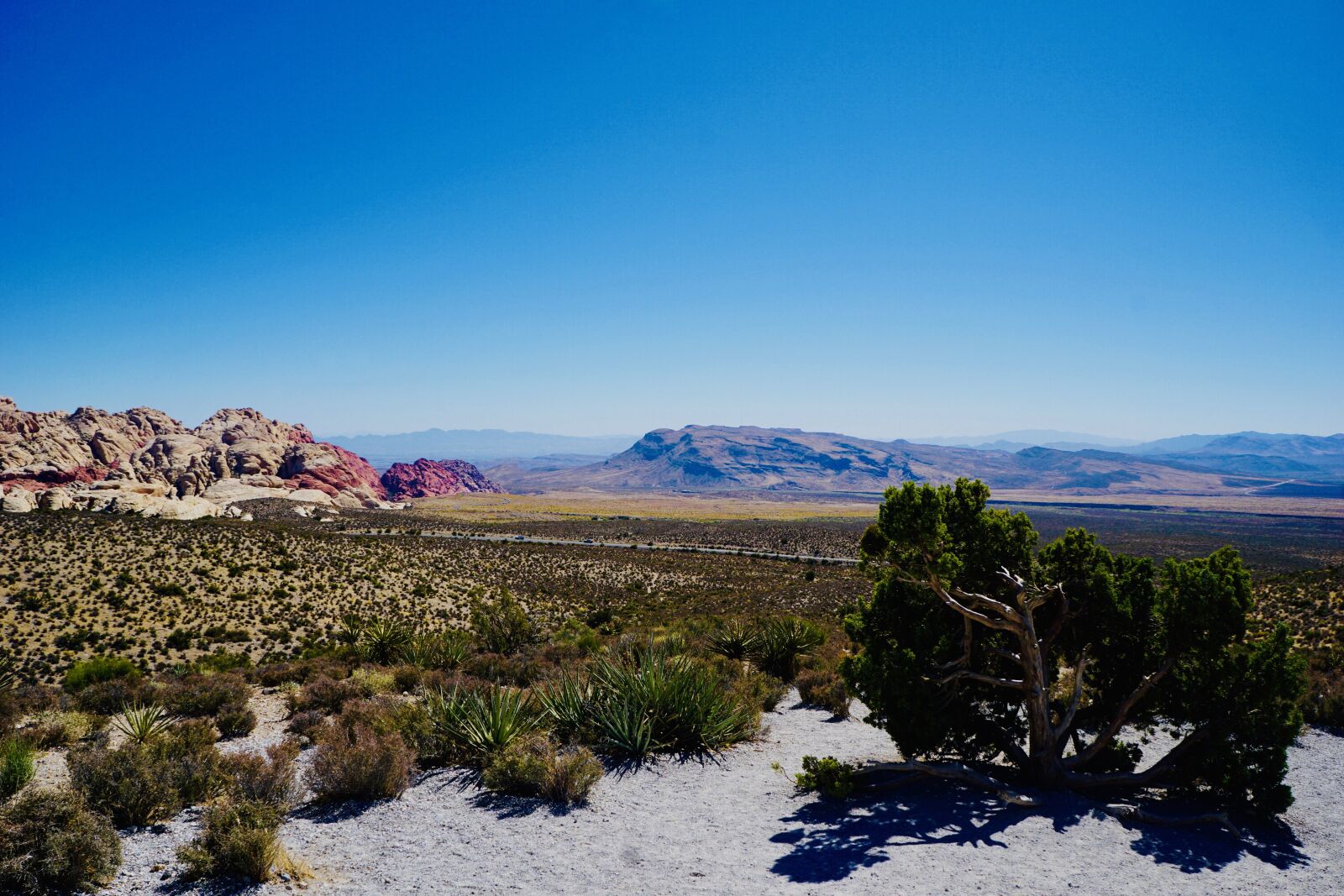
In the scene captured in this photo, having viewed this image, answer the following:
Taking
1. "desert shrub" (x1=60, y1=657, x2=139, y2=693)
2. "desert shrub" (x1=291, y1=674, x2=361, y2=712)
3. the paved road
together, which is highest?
"desert shrub" (x1=291, y1=674, x2=361, y2=712)

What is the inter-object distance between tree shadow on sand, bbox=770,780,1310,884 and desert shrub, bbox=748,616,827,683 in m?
7.64

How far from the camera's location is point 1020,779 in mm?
8992

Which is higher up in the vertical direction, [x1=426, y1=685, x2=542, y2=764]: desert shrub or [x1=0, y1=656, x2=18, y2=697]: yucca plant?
[x1=426, y1=685, x2=542, y2=764]: desert shrub

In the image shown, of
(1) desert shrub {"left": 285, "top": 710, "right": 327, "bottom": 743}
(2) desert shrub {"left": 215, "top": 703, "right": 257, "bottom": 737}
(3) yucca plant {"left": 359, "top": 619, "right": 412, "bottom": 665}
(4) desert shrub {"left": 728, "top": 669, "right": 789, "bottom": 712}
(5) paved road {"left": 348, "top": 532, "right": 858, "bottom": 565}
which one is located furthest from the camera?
(5) paved road {"left": 348, "top": 532, "right": 858, "bottom": 565}

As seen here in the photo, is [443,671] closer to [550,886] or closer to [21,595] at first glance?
[550,886]

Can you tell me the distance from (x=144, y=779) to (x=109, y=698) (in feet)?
20.9

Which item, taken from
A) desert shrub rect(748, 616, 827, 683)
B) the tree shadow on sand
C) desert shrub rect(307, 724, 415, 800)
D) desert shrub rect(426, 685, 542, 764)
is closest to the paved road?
desert shrub rect(748, 616, 827, 683)

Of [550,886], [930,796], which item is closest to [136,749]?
[550,886]

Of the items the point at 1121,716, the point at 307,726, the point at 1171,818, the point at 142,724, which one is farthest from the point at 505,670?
the point at 1171,818

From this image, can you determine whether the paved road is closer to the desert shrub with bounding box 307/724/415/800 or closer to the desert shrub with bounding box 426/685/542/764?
the desert shrub with bounding box 426/685/542/764

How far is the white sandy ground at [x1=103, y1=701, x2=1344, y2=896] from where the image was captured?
20.5ft

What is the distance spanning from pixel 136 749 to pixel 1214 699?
13511mm

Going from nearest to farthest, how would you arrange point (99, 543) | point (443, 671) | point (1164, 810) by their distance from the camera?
point (1164, 810)
point (443, 671)
point (99, 543)

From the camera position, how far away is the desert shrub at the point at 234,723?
10992 millimetres
